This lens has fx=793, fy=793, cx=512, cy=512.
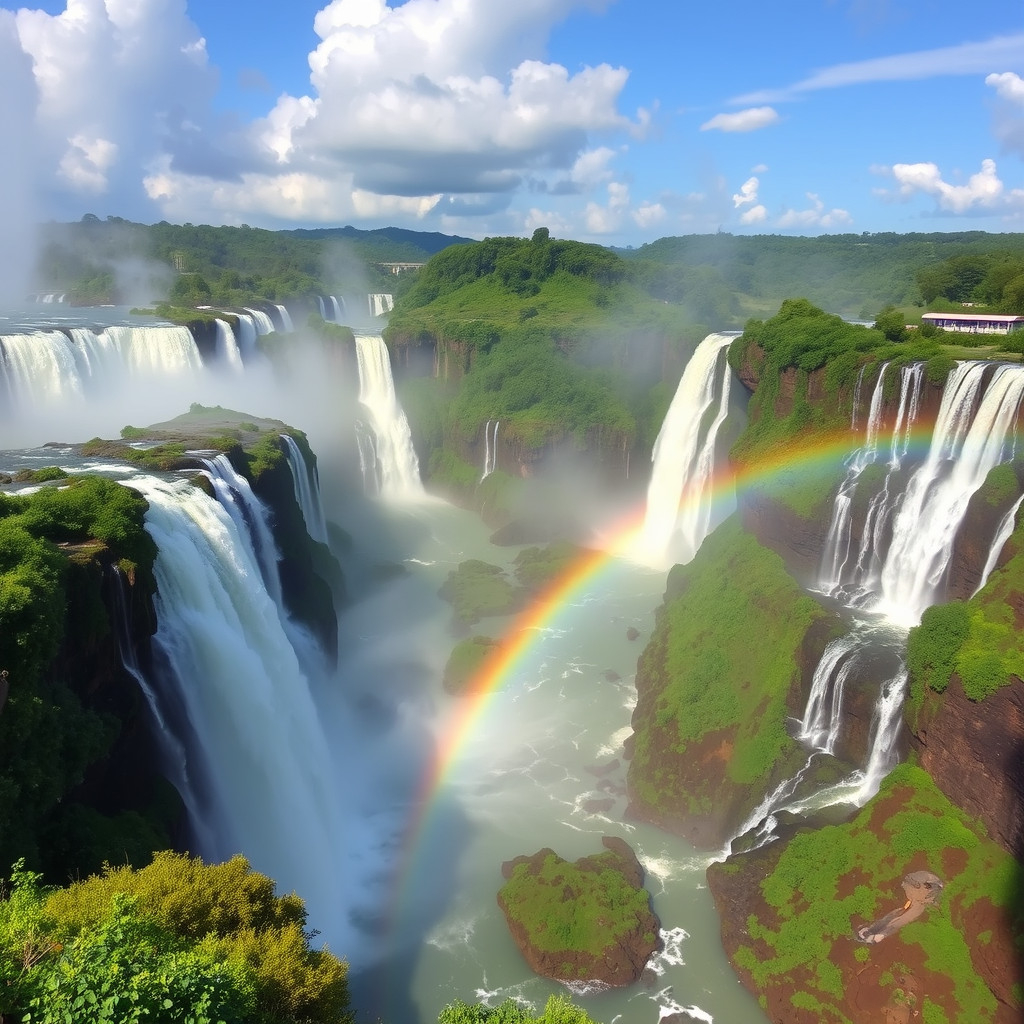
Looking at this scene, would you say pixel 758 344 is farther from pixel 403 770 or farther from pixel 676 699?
pixel 403 770

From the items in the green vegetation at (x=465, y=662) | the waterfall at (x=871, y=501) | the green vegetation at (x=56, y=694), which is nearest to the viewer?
the green vegetation at (x=56, y=694)

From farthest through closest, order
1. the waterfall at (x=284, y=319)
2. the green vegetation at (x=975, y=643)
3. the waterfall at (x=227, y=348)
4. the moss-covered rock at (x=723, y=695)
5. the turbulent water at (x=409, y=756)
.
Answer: the waterfall at (x=284, y=319) < the waterfall at (x=227, y=348) < the moss-covered rock at (x=723, y=695) < the turbulent water at (x=409, y=756) < the green vegetation at (x=975, y=643)

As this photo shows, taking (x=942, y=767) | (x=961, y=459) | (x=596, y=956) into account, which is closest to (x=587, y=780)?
(x=596, y=956)

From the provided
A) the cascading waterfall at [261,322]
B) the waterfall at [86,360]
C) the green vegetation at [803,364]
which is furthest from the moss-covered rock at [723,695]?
the cascading waterfall at [261,322]

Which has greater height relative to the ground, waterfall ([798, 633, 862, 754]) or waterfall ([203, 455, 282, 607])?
waterfall ([203, 455, 282, 607])

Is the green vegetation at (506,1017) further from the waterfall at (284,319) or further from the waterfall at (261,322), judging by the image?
the waterfall at (284,319)

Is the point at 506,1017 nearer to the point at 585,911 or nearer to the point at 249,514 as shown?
the point at 585,911

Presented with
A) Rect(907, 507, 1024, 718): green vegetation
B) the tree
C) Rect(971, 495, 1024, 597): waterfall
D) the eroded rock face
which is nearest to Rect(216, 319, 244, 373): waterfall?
the tree

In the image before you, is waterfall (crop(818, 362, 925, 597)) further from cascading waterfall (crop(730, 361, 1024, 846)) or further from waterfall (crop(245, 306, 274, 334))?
waterfall (crop(245, 306, 274, 334))
